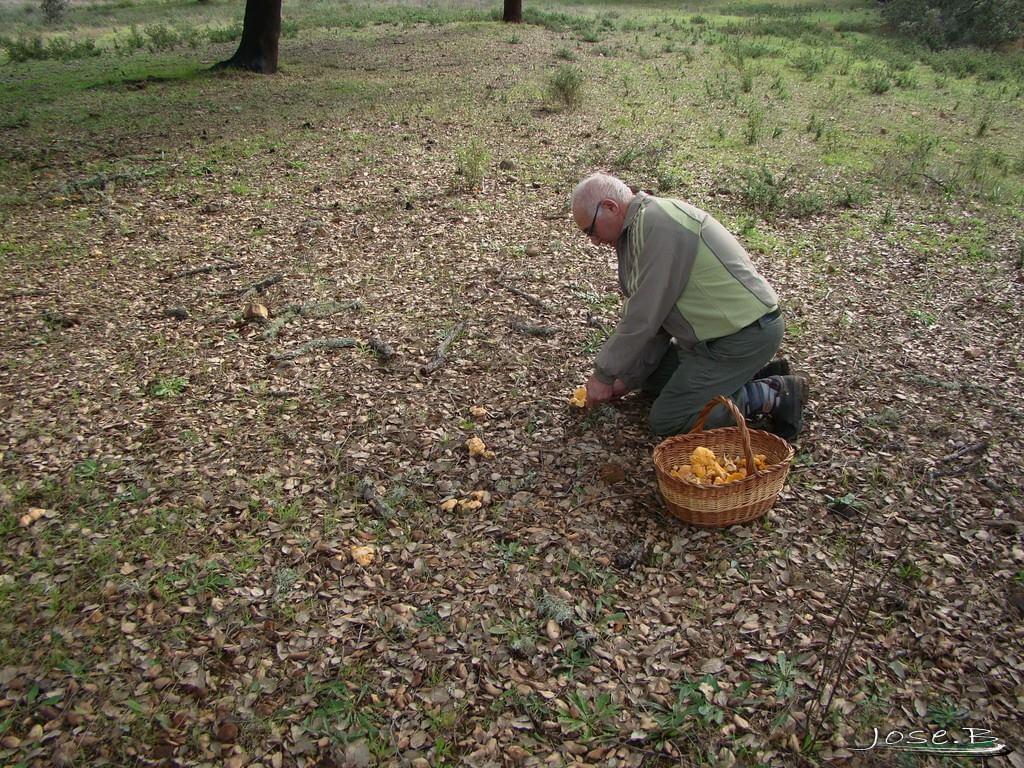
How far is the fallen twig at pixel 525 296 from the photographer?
5.06 m

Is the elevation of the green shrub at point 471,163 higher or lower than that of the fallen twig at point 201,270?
higher

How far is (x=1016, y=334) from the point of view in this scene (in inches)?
187

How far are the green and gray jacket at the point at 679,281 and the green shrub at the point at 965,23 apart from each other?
2019 cm

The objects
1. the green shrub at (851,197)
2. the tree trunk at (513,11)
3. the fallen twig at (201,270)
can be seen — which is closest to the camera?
the fallen twig at (201,270)

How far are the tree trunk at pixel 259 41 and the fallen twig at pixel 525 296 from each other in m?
8.60

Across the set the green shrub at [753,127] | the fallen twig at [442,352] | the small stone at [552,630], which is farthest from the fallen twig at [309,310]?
the green shrub at [753,127]

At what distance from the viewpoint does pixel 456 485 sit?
356 centimetres

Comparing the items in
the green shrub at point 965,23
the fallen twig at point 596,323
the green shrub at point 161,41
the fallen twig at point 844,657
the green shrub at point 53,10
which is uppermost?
the green shrub at point 53,10

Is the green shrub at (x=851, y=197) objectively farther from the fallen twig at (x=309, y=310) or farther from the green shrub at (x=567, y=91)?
the fallen twig at (x=309, y=310)

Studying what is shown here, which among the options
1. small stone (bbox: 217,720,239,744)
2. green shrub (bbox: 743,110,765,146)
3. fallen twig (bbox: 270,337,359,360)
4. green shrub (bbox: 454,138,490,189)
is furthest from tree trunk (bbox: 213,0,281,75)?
small stone (bbox: 217,720,239,744)

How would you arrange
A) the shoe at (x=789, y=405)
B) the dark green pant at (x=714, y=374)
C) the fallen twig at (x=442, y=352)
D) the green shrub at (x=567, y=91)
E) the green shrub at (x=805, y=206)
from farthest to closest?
1. the green shrub at (x=567, y=91)
2. the green shrub at (x=805, y=206)
3. the fallen twig at (x=442, y=352)
4. the shoe at (x=789, y=405)
5. the dark green pant at (x=714, y=374)

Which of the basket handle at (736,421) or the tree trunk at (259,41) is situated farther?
the tree trunk at (259,41)

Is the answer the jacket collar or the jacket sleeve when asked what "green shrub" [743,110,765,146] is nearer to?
the jacket collar

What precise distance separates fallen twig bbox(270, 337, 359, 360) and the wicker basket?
2.31m
